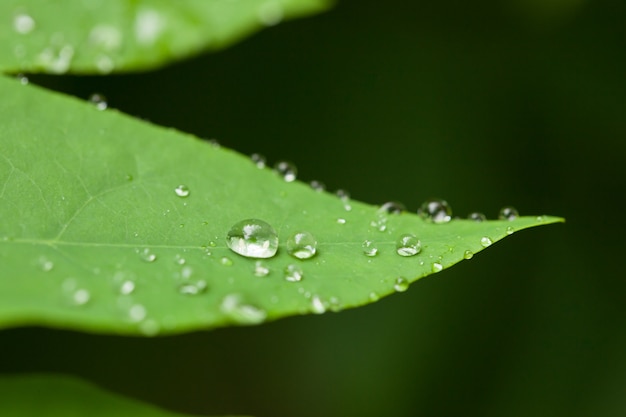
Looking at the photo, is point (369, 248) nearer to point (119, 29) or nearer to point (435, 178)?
point (119, 29)

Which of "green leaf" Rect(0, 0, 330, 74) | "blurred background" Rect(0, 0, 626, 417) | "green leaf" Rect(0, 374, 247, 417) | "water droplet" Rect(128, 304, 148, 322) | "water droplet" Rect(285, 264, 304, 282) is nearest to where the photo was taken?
"water droplet" Rect(128, 304, 148, 322)

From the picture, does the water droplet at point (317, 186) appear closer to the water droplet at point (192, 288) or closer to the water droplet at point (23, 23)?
the water droplet at point (192, 288)

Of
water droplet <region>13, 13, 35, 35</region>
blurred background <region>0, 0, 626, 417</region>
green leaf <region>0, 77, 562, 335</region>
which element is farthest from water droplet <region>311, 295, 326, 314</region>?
blurred background <region>0, 0, 626, 417</region>

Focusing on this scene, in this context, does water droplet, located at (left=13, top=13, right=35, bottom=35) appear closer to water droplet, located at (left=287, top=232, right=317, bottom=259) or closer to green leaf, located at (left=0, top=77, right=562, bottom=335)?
green leaf, located at (left=0, top=77, right=562, bottom=335)

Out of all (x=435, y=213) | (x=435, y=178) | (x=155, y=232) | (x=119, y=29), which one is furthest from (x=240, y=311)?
(x=435, y=178)

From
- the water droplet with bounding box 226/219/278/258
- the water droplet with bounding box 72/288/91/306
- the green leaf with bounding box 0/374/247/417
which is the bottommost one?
the green leaf with bounding box 0/374/247/417

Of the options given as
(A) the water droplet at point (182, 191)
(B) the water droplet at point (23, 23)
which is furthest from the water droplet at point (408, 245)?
(B) the water droplet at point (23, 23)

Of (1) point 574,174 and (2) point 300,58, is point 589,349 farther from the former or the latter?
(2) point 300,58

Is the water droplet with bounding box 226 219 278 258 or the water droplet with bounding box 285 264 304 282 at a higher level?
the water droplet with bounding box 226 219 278 258
